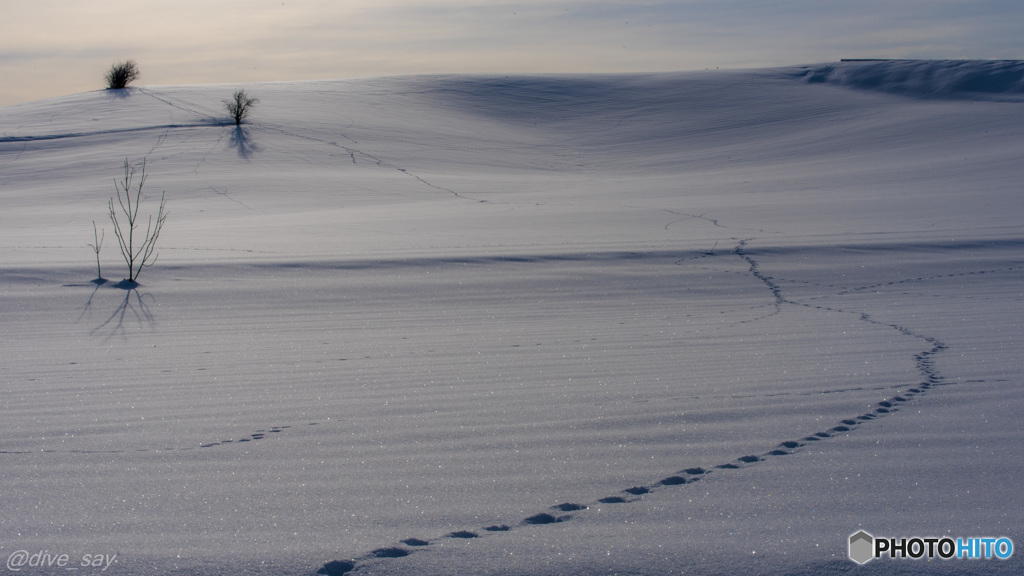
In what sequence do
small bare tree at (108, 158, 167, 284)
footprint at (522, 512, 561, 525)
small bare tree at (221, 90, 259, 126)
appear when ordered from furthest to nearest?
small bare tree at (221, 90, 259, 126) → small bare tree at (108, 158, 167, 284) → footprint at (522, 512, 561, 525)

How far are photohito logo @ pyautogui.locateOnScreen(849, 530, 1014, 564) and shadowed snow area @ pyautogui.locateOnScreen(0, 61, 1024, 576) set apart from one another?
4 centimetres

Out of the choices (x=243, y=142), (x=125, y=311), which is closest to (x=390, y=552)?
(x=125, y=311)

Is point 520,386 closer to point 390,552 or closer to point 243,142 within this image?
point 390,552

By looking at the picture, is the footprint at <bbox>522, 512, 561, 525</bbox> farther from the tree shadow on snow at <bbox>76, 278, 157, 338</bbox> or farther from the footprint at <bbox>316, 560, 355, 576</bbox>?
the tree shadow on snow at <bbox>76, 278, 157, 338</bbox>

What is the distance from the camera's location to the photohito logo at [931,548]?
229 centimetres

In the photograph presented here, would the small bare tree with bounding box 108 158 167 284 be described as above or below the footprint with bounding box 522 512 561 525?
above

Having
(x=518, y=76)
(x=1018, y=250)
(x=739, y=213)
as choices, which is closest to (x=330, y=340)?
(x=1018, y=250)

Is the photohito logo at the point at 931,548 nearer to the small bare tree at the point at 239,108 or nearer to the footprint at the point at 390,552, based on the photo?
the footprint at the point at 390,552

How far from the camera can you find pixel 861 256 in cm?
931

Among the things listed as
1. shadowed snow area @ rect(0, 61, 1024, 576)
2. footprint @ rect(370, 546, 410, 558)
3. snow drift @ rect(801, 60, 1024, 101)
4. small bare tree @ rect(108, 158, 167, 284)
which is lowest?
footprint @ rect(370, 546, 410, 558)

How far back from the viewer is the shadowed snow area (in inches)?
96.7

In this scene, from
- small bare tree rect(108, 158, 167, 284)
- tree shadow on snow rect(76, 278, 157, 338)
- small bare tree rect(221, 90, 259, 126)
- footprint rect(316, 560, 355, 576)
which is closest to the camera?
footprint rect(316, 560, 355, 576)

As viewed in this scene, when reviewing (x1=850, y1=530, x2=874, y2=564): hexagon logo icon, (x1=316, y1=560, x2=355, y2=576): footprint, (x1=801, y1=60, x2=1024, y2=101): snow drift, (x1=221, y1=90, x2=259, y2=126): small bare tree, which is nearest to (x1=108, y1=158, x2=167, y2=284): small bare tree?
(x1=316, y1=560, x2=355, y2=576): footprint

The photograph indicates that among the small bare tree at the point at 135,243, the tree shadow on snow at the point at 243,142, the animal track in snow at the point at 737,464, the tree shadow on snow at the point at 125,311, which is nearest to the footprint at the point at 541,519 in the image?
the animal track in snow at the point at 737,464
